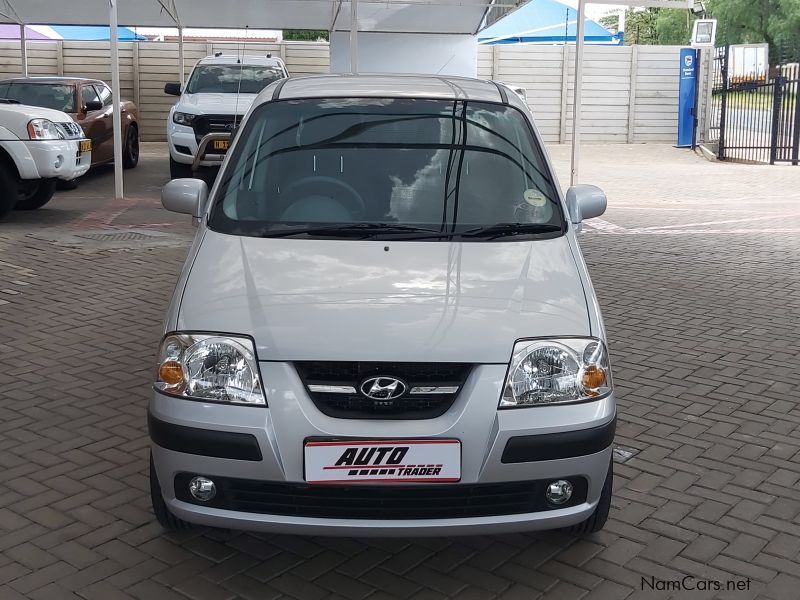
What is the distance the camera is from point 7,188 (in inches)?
440

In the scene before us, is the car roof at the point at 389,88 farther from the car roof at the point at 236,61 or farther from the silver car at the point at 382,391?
the car roof at the point at 236,61

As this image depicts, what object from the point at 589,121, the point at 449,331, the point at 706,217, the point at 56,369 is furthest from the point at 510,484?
the point at 589,121

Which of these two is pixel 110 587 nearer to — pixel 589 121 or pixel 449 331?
pixel 449 331

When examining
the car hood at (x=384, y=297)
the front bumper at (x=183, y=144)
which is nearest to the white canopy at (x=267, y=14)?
the front bumper at (x=183, y=144)

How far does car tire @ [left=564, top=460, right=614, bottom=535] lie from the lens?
3571 millimetres

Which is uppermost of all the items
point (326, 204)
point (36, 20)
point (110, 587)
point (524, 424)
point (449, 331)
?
point (36, 20)

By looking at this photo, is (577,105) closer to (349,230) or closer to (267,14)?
(267,14)

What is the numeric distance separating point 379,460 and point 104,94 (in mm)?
14855

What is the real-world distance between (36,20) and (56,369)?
16946 mm

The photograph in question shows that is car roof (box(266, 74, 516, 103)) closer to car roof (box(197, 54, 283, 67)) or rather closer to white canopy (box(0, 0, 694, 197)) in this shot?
car roof (box(197, 54, 283, 67))

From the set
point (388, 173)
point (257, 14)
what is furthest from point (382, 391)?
point (257, 14)

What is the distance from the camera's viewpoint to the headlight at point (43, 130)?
1104 centimetres

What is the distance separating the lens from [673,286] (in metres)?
8.39

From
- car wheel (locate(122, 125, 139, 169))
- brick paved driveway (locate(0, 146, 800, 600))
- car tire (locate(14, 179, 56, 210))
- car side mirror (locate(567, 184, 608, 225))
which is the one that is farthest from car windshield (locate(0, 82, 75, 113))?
car side mirror (locate(567, 184, 608, 225))
